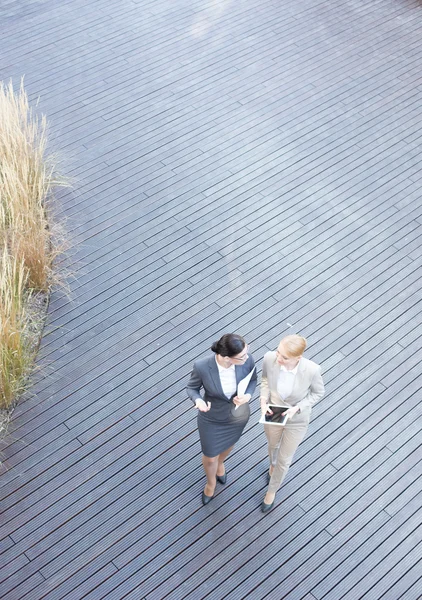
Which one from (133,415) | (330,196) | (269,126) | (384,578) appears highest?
(269,126)

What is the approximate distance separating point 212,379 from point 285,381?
353 millimetres

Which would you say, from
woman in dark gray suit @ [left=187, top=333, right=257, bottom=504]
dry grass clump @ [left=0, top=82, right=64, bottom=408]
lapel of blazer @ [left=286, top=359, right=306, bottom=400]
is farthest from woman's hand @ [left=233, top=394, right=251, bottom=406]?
dry grass clump @ [left=0, top=82, right=64, bottom=408]

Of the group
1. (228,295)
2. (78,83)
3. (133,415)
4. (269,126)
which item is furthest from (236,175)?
(133,415)

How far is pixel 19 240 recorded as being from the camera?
4.81m

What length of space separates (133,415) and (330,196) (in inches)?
99.3

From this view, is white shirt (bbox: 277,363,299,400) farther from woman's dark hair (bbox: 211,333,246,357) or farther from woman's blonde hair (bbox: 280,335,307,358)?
woman's dark hair (bbox: 211,333,246,357)

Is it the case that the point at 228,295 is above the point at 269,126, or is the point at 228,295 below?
below

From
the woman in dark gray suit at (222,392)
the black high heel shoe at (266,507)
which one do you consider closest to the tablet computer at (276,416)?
the woman in dark gray suit at (222,392)

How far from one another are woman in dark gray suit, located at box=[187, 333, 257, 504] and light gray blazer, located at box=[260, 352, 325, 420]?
2.9 inches

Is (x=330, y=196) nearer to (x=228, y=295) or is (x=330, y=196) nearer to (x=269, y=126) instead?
(x=269, y=126)

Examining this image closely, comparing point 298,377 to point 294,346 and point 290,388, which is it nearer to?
point 290,388

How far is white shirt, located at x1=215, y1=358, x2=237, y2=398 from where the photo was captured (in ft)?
11.3

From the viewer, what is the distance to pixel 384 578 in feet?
12.7

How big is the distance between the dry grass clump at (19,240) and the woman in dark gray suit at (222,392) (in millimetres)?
1401
